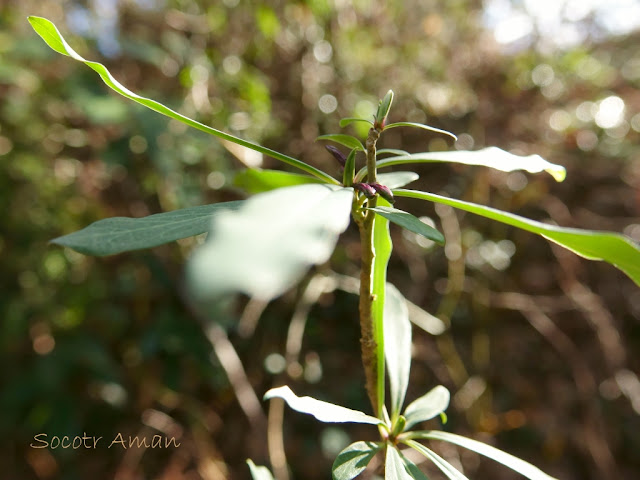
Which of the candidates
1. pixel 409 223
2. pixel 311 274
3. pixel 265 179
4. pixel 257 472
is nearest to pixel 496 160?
pixel 409 223

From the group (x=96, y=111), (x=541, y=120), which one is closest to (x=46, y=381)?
(x=96, y=111)

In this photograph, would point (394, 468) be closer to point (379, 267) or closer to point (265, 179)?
point (379, 267)

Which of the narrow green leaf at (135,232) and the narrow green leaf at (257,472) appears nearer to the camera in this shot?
the narrow green leaf at (135,232)

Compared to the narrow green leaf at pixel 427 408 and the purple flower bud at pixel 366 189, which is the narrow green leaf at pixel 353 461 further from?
the purple flower bud at pixel 366 189

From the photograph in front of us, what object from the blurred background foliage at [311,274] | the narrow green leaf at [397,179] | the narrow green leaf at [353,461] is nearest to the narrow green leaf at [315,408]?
the narrow green leaf at [353,461]

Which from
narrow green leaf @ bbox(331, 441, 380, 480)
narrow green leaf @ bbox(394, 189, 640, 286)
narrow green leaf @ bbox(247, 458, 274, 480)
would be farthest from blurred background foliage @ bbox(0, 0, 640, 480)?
narrow green leaf @ bbox(394, 189, 640, 286)

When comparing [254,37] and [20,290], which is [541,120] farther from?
[20,290]

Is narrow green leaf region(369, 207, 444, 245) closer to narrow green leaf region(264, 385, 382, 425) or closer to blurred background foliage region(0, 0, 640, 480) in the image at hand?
narrow green leaf region(264, 385, 382, 425)
